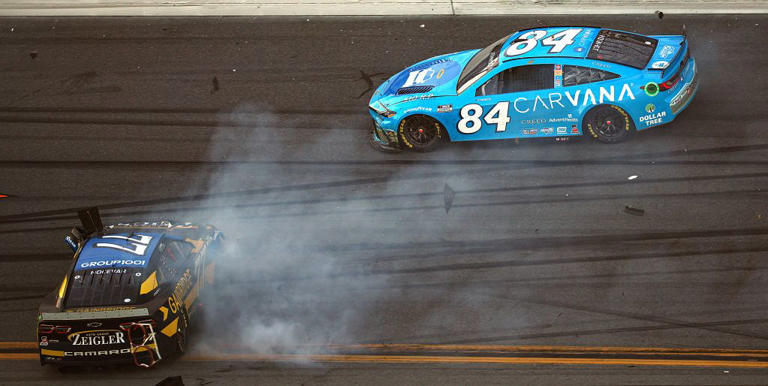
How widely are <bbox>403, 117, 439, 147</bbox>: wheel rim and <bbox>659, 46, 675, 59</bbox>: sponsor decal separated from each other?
324cm

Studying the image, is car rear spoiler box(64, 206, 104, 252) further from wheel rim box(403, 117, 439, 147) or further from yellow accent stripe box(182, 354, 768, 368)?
wheel rim box(403, 117, 439, 147)

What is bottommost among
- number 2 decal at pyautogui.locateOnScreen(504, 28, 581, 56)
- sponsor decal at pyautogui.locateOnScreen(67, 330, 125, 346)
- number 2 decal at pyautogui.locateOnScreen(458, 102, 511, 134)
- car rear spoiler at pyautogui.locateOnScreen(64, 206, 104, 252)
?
sponsor decal at pyautogui.locateOnScreen(67, 330, 125, 346)

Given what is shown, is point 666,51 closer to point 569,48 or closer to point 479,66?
point 569,48

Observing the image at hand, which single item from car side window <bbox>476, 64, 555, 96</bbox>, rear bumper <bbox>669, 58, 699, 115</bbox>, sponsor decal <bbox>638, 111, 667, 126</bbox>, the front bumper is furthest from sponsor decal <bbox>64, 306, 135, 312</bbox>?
rear bumper <bbox>669, 58, 699, 115</bbox>

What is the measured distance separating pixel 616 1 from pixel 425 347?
9325mm

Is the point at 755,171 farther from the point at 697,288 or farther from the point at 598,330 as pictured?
the point at 598,330

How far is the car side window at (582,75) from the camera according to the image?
11555 mm

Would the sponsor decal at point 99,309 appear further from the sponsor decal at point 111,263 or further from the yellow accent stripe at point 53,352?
the sponsor decal at point 111,263

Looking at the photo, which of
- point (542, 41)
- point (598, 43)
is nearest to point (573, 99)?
point (598, 43)

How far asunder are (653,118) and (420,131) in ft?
10.5

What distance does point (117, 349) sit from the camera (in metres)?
9.12

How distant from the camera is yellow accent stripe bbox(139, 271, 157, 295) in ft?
30.5

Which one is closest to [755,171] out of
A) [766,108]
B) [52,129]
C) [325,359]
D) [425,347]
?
[766,108]

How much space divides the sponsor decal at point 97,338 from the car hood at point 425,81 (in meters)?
5.18
